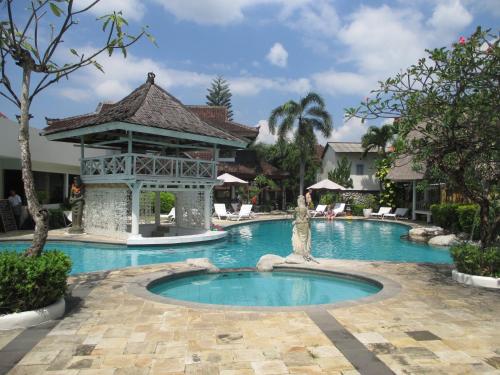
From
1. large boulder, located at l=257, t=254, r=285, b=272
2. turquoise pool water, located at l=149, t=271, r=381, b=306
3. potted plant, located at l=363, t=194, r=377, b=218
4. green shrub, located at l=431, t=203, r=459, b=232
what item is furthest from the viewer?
potted plant, located at l=363, t=194, r=377, b=218

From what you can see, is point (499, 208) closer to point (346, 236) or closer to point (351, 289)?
point (351, 289)

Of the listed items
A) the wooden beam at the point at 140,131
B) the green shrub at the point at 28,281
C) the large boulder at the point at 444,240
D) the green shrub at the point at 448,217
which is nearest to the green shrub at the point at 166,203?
the wooden beam at the point at 140,131

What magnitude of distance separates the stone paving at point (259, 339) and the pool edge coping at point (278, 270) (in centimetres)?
17

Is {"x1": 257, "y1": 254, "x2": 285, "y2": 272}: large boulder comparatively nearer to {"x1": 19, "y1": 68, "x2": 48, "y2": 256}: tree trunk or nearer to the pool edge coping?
the pool edge coping

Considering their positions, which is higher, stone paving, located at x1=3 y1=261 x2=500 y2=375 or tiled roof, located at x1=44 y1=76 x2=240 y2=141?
tiled roof, located at x1=44 y1=76 x2=240 y2=141

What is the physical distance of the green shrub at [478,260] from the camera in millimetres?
7984

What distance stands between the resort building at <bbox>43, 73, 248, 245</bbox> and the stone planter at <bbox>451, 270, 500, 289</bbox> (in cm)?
962

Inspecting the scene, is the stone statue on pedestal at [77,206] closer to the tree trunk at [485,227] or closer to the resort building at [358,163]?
the tree trunk at [485,227]

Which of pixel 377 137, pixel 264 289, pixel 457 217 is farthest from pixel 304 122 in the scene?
pixel 264 289

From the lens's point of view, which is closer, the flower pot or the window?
the flower pot

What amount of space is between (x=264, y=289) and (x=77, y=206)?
1096 cm

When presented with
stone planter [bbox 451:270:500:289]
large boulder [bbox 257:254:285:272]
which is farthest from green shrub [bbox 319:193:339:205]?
stone planter [bbox 451:270:500:289]

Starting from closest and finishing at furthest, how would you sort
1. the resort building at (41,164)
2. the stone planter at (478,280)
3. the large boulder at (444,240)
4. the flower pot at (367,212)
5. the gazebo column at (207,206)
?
the stone planter at (478,280) < the large boulder at (444,240) < the resort building at (41,164) < the gazebo column at (207,206) < the flower pot at (367,212)

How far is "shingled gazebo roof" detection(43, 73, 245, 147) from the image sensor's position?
48.8ft
